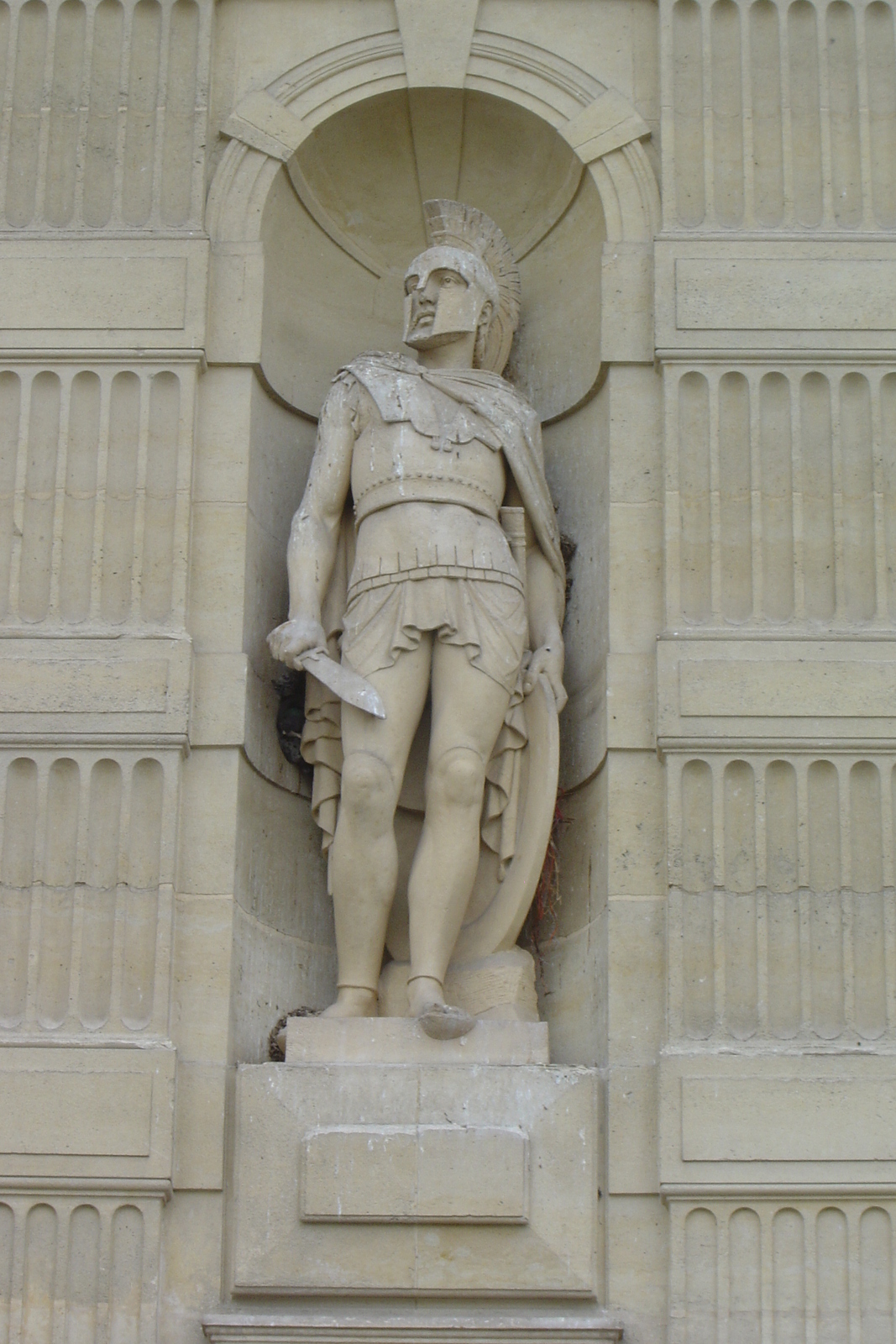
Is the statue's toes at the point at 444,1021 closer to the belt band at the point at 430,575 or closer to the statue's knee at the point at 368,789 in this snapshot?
the statue's knee at the point at 368,789

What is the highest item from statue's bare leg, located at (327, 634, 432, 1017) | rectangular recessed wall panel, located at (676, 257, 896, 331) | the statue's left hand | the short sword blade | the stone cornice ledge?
rectangular recessed wall panel, located at (676, 257, 896, 331)

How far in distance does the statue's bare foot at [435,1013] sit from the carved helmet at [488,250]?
2.84 meters

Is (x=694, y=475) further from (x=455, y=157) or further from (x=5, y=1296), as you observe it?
(x=5, y=1296)

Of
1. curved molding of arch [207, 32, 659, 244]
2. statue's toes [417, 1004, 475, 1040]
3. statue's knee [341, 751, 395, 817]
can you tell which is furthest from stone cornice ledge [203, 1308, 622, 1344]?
curved molding of arch [207, 32, 659, 244]

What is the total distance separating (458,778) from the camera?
9617 millimetres

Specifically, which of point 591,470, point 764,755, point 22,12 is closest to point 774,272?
point 591,470

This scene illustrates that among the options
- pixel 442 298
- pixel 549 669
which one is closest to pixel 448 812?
pixel 549 669

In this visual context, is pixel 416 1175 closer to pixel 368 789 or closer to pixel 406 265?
pixel 368 789

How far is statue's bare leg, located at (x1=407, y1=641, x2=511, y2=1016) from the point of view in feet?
Result: 31.2

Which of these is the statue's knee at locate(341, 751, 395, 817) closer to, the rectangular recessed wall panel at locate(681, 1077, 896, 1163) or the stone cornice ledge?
the rectangular recessed wall panel at locate(681, 1077, 896, 1163)

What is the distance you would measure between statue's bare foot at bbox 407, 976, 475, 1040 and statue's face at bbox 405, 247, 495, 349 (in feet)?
9.20

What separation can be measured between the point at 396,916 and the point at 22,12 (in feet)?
14.2

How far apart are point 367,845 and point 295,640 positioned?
86 centimetres

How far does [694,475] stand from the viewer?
33.0ft
